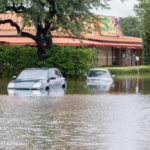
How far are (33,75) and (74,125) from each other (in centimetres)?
1137

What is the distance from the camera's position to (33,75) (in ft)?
72.3

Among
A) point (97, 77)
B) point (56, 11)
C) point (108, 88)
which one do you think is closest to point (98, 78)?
point (97, 77)

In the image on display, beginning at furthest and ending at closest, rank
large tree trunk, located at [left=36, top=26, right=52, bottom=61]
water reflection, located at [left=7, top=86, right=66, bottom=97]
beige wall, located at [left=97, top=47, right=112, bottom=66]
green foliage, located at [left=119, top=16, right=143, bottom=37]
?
green foliage, located at [left=119, top=16, right=143, bottom=37], beige wall, located at [left=97, top=47, right=112, bottom=66], large tree trunk, located at [left=36, top=26, right=52, bottom=61], water reflection, located at [left=7, top=86, right=66, bottom=97]

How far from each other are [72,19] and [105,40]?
897 inches

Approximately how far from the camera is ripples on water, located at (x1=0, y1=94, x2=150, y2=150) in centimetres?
845

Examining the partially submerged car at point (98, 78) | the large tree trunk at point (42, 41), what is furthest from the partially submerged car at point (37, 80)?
the large tree trunk at point (42, 41)

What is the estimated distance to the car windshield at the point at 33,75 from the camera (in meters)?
21.8

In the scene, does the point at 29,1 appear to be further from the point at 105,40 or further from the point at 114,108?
the point at 105,40

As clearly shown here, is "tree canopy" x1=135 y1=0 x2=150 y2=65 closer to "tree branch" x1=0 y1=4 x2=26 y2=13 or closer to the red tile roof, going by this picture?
the red tile roof

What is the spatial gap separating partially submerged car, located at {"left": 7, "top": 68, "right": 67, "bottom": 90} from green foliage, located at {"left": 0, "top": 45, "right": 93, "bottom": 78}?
35.4 feet

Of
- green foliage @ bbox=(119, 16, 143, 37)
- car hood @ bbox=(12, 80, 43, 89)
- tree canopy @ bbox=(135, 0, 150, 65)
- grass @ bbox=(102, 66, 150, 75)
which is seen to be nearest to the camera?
car hood @ bbox=(12, 80, 43, 89)

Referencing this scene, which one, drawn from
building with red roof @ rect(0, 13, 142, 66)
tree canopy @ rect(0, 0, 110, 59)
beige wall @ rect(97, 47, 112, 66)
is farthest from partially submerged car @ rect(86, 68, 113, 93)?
beige wall @ rect(97, 47, 112, 66)

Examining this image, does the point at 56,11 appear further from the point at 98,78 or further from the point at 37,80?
the point at 37,80

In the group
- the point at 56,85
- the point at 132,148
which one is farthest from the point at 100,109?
the point at 56,85
